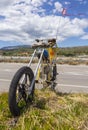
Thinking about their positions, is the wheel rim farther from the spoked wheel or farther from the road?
the road

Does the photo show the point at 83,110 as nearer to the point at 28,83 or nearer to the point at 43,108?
the point at 43,108

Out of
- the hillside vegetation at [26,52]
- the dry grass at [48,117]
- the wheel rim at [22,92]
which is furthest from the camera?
the hillside vegetation at [26,52]

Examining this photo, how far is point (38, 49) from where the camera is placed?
267 inches

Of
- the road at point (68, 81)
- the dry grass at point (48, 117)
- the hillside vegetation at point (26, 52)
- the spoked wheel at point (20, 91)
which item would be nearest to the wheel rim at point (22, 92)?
the spoked wheel at point (20, 91)

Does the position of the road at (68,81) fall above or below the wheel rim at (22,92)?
below

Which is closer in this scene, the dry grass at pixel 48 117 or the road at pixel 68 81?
the dry grass at pixel 48 117

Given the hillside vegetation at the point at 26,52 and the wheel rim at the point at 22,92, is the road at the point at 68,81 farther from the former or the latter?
the wheel rim at the point at 22,92

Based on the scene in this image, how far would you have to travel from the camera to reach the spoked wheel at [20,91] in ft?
15.1

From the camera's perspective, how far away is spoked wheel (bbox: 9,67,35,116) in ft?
15.1

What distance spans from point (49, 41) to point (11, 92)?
8.72 ft

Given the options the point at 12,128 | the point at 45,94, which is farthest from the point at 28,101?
the point at 12,128

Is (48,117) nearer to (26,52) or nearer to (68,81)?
(26,52)

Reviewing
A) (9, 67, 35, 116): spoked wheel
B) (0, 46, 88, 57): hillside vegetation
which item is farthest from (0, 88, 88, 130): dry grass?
(0, 46, 88, 57): hillside vegetation

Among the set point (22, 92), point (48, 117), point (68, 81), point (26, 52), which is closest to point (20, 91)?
point (22, 92)
